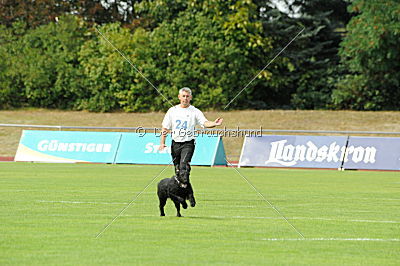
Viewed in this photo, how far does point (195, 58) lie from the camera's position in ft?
168

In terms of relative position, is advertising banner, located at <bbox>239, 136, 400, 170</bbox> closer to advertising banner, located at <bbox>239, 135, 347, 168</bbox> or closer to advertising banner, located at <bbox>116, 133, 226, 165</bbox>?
advertising banner, located at <bbox>239, 135, 347, 168</bbox>

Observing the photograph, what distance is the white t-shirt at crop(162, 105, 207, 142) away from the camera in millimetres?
14141

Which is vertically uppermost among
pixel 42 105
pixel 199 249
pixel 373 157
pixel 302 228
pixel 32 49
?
pixel 199 249

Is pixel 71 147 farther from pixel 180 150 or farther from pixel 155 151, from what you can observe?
pixel 180 150

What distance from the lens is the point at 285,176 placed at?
2706cm

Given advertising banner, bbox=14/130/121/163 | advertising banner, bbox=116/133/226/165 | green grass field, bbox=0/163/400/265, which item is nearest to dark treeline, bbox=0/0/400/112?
advertising banner, bbox=14/130/121/163

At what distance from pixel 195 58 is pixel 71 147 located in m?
18.0

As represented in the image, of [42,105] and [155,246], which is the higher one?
[155,246]

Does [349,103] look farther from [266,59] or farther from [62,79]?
[62,79]

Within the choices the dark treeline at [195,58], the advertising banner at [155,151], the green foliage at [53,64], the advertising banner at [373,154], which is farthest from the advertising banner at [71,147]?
the green foliage at [53,64]

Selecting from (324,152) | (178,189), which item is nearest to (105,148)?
(324,152)

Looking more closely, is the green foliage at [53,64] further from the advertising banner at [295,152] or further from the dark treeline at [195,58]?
the advertising banner at [295,152]

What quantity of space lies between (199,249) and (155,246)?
0.53 metres

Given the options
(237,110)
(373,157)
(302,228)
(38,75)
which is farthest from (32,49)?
(302,228)
